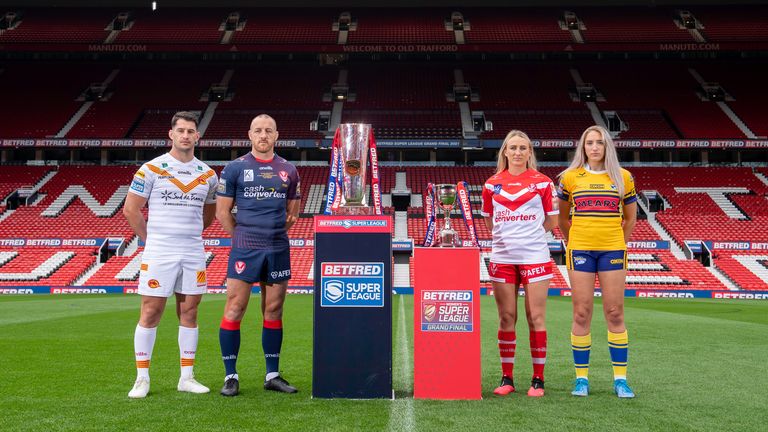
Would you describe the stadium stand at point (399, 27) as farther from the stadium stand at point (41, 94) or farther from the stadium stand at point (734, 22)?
the stadium stand at point (41, 94)

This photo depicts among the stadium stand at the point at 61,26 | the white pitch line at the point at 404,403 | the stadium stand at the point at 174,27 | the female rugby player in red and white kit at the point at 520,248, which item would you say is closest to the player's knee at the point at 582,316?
the female rugby player in red and white kit at the point at 520,248

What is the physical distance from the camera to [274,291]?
5.08 metres

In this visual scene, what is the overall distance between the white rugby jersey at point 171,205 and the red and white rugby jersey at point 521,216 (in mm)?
2436

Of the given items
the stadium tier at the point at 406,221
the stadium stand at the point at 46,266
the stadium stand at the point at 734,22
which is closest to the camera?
the stadium stand at the point at 46,266

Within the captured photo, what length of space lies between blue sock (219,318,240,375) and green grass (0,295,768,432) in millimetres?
250

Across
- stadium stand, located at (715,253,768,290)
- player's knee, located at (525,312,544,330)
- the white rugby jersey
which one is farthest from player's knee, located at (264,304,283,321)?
stadium stand, located at (715,253,768,290)

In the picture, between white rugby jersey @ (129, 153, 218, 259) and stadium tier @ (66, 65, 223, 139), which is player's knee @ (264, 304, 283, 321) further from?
stadium tier @ (66, 65, 223, 139)

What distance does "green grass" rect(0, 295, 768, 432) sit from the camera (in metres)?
3.95

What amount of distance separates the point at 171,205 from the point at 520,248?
113 inches

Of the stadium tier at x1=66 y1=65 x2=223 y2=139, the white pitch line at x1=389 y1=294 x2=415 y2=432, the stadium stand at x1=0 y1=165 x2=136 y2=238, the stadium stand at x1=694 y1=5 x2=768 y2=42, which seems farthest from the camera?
the stadium tier at x1=66 y1=65 x2=223 y2=139

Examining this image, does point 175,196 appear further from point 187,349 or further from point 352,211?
point 352,211

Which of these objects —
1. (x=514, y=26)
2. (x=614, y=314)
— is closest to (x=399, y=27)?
(x=514, y=26)

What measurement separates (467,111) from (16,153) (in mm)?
27088

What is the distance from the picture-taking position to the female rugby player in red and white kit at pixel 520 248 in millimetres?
4969
